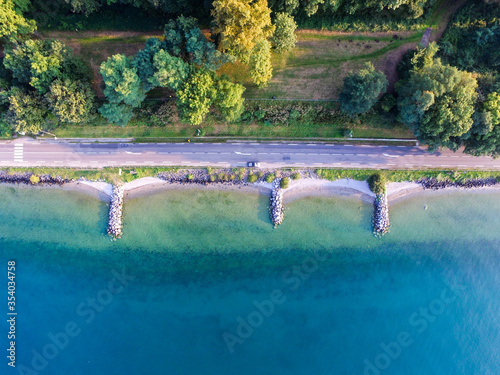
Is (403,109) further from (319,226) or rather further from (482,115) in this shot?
(319,226)

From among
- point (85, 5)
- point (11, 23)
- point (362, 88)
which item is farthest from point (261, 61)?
point (11, 23)

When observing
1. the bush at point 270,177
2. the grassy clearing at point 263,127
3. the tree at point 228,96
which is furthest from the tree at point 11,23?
the bush at point 270,177

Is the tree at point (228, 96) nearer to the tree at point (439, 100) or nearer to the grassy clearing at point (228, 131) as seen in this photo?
the grassy clearing at point (228, 131)

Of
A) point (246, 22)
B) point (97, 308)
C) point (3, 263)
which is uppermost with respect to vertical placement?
point (246, 22)

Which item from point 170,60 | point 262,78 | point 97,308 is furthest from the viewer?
point 97,308

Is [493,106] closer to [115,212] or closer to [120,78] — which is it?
[120,78]

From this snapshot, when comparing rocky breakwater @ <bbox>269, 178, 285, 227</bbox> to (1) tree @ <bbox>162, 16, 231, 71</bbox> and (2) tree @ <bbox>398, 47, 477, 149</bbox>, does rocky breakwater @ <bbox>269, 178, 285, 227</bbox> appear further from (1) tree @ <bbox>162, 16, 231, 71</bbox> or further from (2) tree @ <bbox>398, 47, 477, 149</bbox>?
(2) tree @ <bbox>398, 47, 477, 149</bbox>

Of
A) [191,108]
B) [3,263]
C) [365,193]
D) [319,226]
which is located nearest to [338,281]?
[319,226]
